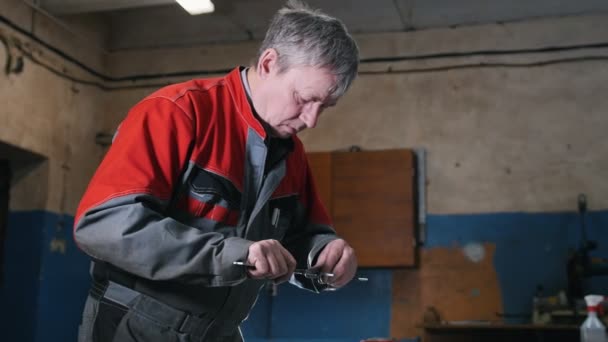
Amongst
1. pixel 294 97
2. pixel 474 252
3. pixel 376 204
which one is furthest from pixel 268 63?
pixel 474 252

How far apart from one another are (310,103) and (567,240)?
3064mm

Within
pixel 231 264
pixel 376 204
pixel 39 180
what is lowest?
pixel 231 264

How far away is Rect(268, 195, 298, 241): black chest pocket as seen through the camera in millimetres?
1489

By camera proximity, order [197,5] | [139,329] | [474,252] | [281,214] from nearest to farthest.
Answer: [139,329] → [281,214] → [197,5] → [474,252]

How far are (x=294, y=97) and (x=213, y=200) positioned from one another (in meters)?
0.28

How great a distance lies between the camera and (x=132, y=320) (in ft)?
4.18

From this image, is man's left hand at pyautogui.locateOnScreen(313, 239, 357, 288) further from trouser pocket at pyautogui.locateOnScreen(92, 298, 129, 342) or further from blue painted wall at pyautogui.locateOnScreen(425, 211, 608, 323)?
blue painted wall at pyautogui.locateOnScreen(425, 211, 608, 323)

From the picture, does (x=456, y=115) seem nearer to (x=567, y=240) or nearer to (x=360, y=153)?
(x=360, y=153)

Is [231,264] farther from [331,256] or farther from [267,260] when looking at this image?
[331,256]

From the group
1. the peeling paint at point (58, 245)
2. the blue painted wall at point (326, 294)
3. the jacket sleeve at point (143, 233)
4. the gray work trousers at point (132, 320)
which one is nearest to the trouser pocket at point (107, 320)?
the gray work trousers at point (132, 320)

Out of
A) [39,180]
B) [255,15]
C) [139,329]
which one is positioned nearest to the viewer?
[139,329]

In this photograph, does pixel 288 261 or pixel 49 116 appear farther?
pixel 49 116

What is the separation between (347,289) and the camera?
440 cm

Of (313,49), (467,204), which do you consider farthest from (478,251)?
(313,49)
